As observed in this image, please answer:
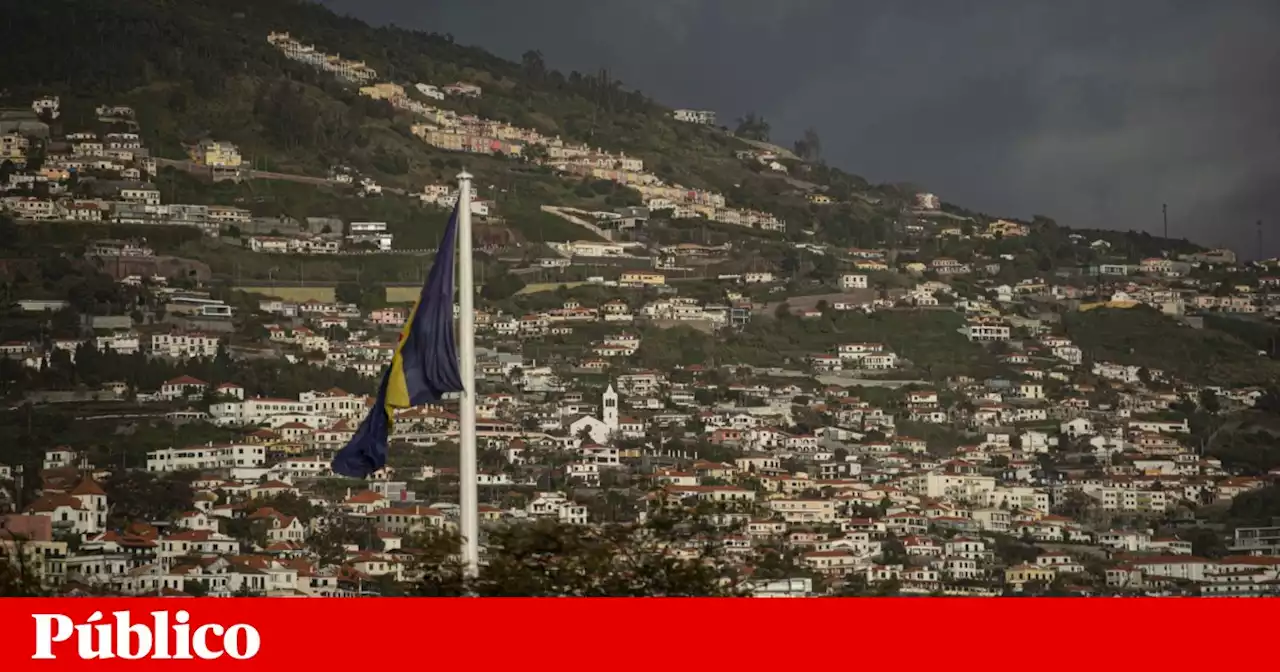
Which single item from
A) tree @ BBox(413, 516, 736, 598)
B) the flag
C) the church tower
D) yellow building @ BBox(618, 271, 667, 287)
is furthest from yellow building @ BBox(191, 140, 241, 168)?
tree @ BBox(413, 516, 736, 598)

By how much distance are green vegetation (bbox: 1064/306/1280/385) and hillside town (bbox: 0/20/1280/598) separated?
0.66ft

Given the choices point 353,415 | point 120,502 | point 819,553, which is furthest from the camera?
point 353,415

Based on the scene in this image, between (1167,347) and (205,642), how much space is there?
241ft

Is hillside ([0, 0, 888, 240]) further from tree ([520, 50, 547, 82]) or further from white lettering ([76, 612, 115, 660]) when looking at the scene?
white lettering ([76, 612, 115, 660])

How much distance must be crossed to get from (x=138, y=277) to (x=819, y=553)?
39093 millimetres

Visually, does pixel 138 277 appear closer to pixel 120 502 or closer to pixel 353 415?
pixel 353 415

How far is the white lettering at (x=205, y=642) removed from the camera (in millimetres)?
7668

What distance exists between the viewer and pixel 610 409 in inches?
2411

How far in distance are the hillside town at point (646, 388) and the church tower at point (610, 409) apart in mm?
202

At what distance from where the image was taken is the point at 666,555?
9.95 metres

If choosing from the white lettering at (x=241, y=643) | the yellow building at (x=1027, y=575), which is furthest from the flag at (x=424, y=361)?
the yellow building at (x=1027, y=575)

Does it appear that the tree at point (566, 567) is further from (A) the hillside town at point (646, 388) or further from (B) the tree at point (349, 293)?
(B) the tree at point (349, 293)

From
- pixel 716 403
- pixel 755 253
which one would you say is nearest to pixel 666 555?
pixel 716 403

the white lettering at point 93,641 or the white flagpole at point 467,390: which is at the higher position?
the white flagpole at point 467,390
